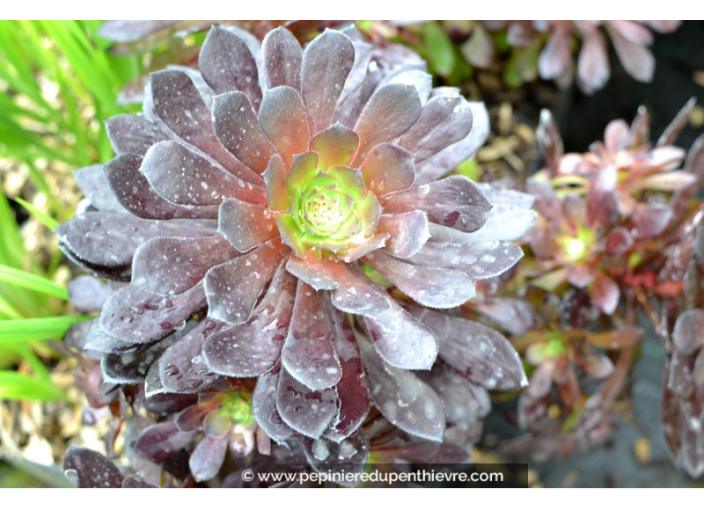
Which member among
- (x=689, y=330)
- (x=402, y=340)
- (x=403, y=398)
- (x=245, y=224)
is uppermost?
(x=245, y=224)

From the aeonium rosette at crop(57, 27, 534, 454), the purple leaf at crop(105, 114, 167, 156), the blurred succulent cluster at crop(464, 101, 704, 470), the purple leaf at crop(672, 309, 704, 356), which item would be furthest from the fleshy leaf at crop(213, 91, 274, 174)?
the purple leaf at crop(672, 309, 704, 356)

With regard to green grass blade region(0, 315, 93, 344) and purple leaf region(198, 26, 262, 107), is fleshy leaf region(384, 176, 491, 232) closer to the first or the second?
purple leaf region(198, 26, 262, 107)

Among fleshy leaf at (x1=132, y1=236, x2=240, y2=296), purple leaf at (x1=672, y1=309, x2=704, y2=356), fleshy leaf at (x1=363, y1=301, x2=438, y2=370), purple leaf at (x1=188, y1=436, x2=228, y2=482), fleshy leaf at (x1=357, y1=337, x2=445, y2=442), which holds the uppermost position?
fleshy leaf at (x1=132, y1=236, x2=240, y2=296)

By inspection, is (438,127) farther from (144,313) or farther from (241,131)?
(144,313)

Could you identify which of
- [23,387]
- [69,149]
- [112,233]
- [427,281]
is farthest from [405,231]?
[69,149]

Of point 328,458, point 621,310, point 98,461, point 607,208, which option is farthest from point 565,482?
point 98,461

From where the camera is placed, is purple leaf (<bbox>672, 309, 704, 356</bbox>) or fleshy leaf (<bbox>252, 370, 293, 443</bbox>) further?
purple leaf (<bbox>672, 309, 704, 356</bbox>)

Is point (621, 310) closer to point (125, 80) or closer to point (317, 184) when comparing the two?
point (317, 184)

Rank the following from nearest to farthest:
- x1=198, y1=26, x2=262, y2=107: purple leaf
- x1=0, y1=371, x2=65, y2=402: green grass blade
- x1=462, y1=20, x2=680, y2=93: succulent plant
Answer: x1=198, y1=26, x2=262, y2=107: purple leaf → x1=0, y1=371, x2=65, y2=402: green grass blade → x1=462, y1=20, x2=680, y2=93: succulent plant
